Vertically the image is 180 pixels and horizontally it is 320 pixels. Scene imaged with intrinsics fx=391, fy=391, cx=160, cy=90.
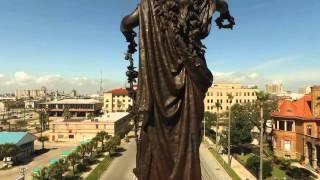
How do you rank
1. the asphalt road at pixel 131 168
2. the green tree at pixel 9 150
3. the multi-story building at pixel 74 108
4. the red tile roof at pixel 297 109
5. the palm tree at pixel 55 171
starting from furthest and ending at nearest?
the multi-story building at pixel 74 108
the green tree at pixel 9 150
the red tile roof at pixel 297 109
the asphalt road at pixel 131 168
the palm tree at pixel 55 171

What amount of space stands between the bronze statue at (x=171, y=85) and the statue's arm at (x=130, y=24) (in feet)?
0.64

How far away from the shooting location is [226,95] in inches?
6107

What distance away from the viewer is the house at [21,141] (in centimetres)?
6788

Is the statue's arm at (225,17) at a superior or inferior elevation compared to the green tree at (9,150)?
superior

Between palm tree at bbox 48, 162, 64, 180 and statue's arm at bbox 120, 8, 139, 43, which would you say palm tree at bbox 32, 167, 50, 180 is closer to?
palm tree at bbox 48, 162, 64, 180

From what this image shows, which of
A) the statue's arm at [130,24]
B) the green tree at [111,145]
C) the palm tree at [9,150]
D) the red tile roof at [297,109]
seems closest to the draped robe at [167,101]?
the statue's arm at [130,24]

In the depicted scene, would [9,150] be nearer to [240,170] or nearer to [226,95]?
[240,170]

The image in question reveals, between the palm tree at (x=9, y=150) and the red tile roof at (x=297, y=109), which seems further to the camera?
the palm tree at (x=9, y=150)

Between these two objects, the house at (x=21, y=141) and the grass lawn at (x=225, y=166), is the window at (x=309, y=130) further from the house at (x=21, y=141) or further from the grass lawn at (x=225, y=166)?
the house at (x=21, y=141)

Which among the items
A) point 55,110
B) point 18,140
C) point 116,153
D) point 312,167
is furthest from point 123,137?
point 55,110

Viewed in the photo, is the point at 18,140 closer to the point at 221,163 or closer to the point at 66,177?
the point at 66,177

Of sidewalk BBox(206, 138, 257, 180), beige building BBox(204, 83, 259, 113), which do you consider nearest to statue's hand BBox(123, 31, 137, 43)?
sidewalk BBox(206, 138, 257, 180)

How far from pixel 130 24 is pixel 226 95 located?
150 m

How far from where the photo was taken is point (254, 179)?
48.8 metres
